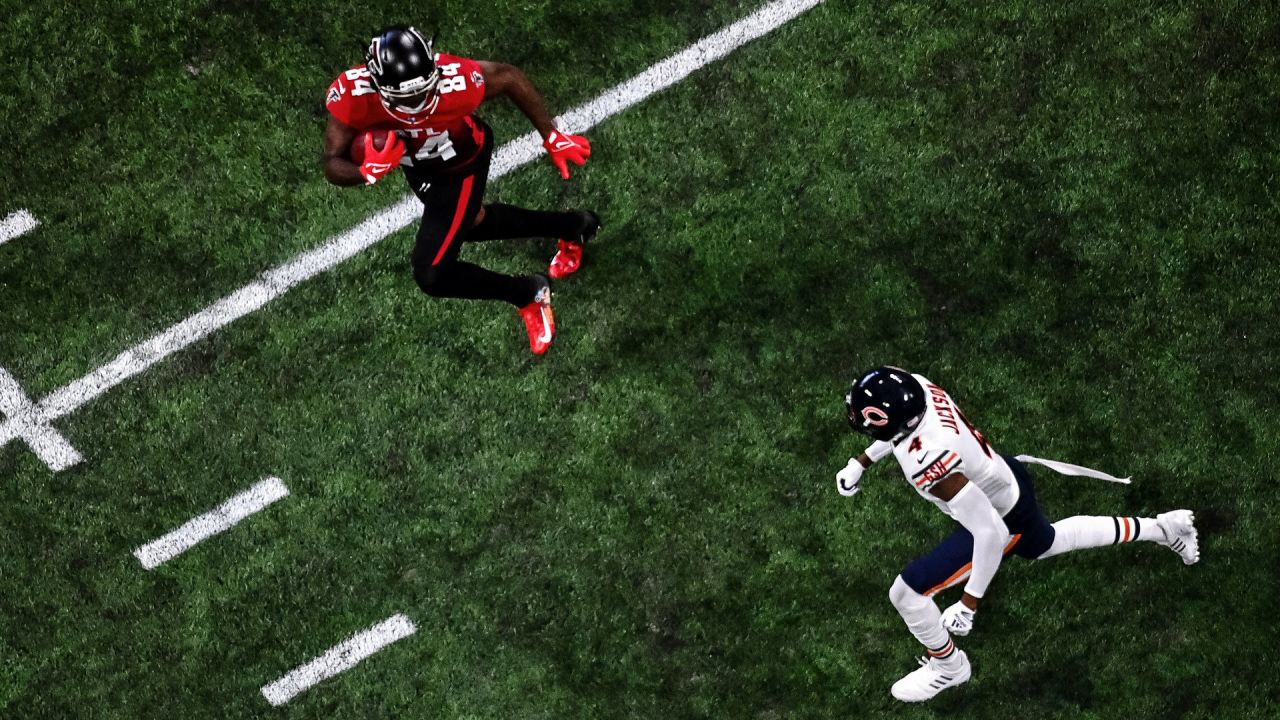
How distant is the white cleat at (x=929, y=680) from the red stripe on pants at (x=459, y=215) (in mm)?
3369

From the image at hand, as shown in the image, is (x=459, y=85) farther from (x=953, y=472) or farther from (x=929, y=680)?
(x=929, y=680)

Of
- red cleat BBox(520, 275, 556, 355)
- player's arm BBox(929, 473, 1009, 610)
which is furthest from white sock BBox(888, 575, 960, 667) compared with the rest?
red cleat BBox(520, 275, 556, 355)

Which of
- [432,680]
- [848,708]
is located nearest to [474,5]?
[432,680]

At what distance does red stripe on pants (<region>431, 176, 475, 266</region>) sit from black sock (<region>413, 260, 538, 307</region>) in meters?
0.08

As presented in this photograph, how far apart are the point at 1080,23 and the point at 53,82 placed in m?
5.91

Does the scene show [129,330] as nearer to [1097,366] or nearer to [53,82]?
[53,82]

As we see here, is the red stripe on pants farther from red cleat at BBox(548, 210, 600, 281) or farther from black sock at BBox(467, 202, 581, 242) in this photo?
red cleat at BBox(548, 210, 600, 281)

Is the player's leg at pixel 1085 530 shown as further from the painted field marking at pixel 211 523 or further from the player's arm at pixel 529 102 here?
the painted field marking at pixel 211 523

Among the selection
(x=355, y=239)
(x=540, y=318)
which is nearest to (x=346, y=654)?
(x=540, y=318)

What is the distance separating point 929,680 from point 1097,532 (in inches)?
47.1

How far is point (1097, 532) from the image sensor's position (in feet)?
21.5

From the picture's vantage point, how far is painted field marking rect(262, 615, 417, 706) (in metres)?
7.07

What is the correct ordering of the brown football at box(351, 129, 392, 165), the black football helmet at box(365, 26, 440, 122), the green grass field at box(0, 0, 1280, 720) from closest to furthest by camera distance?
the black football helmet at box(365, 26, 440, 122) → the brown football at box(351, 129, 392, 165) → the green grass field at box(0, 0, 1280, 720)

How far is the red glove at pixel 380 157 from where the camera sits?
5770 mm
